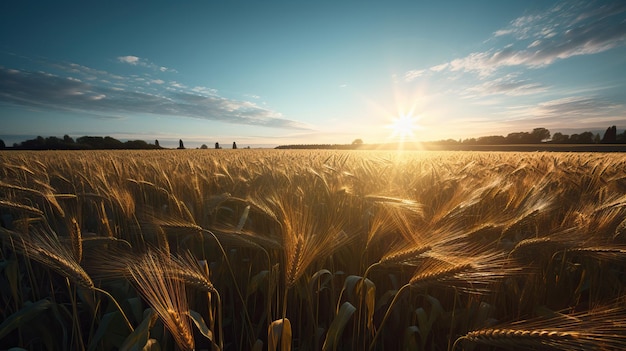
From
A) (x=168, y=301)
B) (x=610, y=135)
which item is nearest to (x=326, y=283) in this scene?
(x=168, y=301)

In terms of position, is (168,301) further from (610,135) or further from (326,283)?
(610,135)

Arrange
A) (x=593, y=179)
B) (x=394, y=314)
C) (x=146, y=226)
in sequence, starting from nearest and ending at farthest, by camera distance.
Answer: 1. (x=394, y=314)
2. (x=146, y=226)
3. (x=593, y=179)

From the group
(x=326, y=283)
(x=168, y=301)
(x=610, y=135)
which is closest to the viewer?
(x=168, y=301)

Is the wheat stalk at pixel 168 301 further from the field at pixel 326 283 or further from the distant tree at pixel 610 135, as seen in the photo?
the distant tree at pixel 610 135

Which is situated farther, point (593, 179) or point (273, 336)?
point (593, 179)

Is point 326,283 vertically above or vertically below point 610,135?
below

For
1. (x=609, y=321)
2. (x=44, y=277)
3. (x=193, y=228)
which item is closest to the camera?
(x=609, y=321)

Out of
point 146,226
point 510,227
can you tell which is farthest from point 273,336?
point 510,227

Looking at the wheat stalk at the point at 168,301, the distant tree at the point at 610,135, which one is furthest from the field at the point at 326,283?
the distant tree at the point at 610,135

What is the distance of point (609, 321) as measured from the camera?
31.9 inches

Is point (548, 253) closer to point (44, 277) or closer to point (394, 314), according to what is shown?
point (394, 314)

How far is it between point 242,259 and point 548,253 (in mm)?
1874

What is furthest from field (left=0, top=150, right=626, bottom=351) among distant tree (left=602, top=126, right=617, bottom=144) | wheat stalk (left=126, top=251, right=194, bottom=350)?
distant tree (left=602, top=126, right=617, bottom=144)

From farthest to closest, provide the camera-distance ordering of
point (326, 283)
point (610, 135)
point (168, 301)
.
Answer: point (610, 135)
point (326, 283)
point (168, 301)
